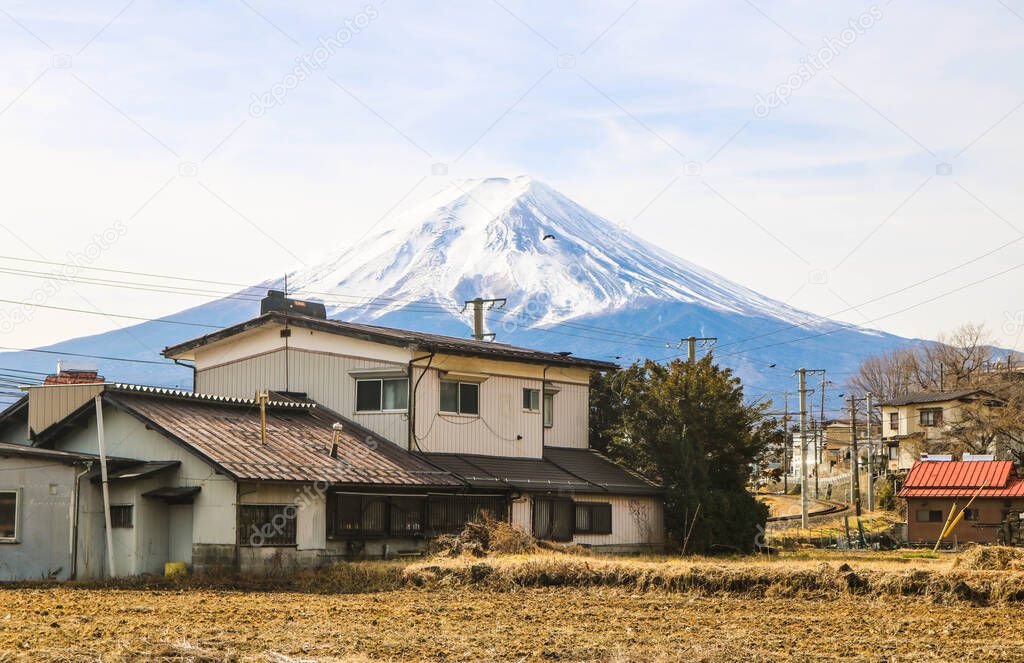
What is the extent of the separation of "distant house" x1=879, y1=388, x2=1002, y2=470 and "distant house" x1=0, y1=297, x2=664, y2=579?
37.3 metres

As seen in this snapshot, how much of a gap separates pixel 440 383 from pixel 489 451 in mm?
2492

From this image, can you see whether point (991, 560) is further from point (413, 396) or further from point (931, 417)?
point (931, 417)

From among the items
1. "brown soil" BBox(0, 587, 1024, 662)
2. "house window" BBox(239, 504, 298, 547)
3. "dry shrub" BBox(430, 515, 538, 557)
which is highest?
"house window" BBox(239, 504, 298, 547)

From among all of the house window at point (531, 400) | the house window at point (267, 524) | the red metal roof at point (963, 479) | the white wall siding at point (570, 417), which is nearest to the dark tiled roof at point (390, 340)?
the house window at point (531, 400)

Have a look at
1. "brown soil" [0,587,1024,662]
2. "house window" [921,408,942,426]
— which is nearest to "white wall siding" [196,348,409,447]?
"brown soil" [0,587,1024,662]

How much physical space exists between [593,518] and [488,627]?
16.5 m

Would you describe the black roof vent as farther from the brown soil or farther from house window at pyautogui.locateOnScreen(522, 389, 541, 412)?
the brown soil

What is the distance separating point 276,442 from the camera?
28.0 meters

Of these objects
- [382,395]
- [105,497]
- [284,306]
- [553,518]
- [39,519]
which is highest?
[284,306]

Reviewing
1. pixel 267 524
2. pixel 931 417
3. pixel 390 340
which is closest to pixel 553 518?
pixel 390 340

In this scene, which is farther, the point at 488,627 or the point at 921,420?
the point at 921,420

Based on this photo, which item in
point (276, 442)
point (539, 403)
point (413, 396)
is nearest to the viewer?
point (276, 442)

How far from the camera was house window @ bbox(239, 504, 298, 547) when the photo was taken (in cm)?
2525

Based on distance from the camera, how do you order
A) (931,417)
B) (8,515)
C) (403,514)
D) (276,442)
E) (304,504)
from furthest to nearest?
(931,417) < (403,514) < (276,442) < (304,504) < (8,515)
